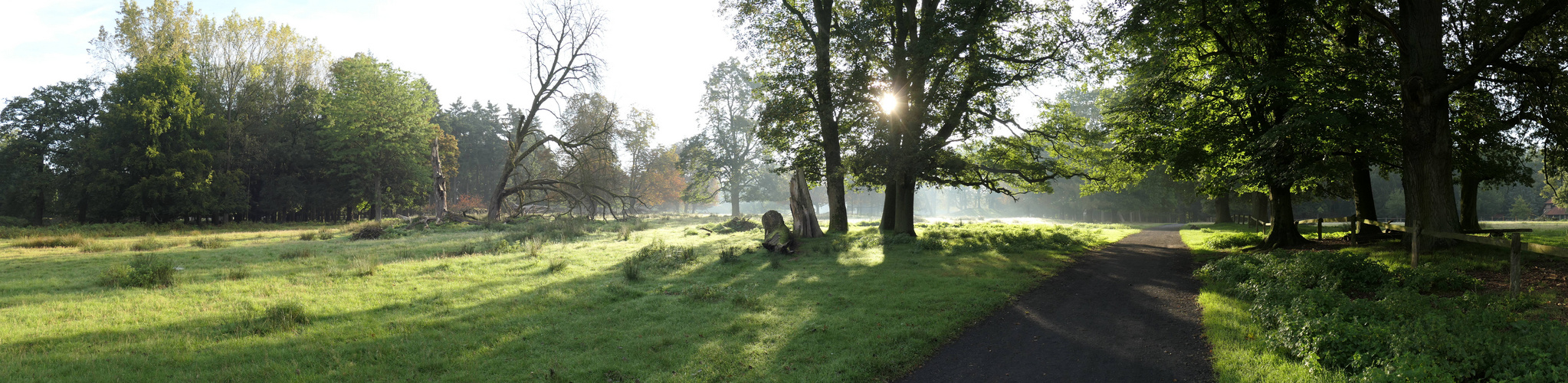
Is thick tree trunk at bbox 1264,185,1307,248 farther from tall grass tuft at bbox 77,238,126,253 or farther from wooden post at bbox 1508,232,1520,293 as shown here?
tall grass tuft at bbox 77,238,126,253

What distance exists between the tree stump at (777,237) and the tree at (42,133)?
1621 inches

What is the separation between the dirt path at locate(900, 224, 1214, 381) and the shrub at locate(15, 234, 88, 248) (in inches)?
1049

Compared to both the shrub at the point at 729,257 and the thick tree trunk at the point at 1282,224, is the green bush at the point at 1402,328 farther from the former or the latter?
the shrub at the point at 729,257

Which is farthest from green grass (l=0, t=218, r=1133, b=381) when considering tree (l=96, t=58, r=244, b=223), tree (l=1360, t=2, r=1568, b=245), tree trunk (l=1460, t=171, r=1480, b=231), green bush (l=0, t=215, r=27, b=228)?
green bush (l=0, t=215, r=27, b=228)

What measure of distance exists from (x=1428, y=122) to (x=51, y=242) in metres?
36.4

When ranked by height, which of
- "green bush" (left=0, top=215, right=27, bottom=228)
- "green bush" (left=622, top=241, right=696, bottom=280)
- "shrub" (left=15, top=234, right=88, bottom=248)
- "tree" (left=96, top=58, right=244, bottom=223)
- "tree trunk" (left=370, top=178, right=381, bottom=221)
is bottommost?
"green bush" (left=622, top=241, right=696, bottom=280)

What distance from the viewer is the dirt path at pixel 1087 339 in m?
6.08

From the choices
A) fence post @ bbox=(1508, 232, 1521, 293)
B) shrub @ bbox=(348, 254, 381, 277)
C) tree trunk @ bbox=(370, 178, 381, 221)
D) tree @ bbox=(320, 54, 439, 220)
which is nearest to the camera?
fence post @ bbox=(1508, 232, 1521, 293)

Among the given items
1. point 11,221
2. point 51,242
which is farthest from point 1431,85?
point 11,221

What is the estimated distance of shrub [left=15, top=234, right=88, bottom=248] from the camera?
722 inches

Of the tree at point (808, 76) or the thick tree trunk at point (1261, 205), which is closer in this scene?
the tree at point (808, 76)

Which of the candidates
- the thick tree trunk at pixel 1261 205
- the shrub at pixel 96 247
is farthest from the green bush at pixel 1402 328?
the shrub at pixel 96 247

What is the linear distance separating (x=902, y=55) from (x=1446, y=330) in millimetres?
15664

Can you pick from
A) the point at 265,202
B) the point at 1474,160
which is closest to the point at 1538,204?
the point at 1474,160
